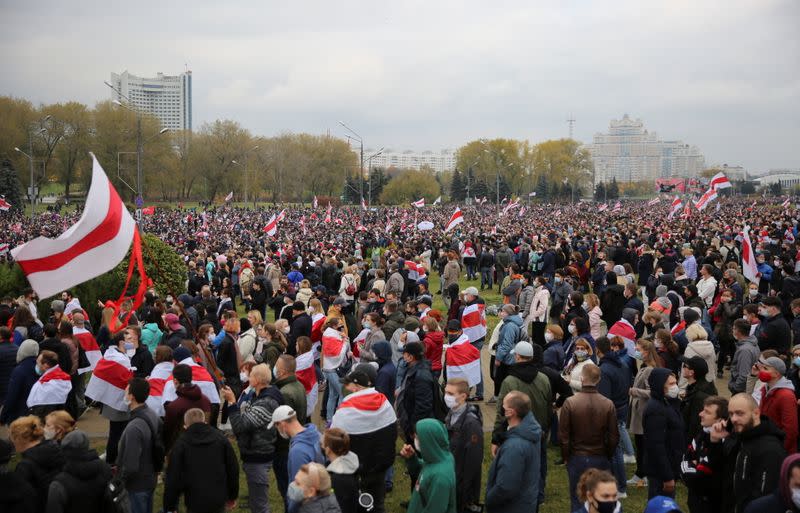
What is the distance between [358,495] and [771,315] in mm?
→ 6535

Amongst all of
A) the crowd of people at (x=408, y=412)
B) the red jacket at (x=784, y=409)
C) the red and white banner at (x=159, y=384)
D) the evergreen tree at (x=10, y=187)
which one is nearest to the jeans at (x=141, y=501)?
the crowd of people at (x=408, y=412)

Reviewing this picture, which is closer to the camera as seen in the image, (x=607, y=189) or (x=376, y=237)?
(x=376, y=237)

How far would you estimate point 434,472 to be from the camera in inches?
191

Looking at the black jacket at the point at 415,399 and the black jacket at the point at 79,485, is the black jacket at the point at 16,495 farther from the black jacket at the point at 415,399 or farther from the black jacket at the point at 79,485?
the black jacket at the point at 415,399

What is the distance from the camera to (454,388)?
565 centimetres

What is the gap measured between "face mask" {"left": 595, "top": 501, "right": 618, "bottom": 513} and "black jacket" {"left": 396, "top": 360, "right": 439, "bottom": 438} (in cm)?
295

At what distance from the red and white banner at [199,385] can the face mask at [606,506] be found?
13.5 feet

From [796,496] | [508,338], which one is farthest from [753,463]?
[508,338]

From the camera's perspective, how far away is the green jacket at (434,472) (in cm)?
482

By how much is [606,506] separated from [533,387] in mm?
2656

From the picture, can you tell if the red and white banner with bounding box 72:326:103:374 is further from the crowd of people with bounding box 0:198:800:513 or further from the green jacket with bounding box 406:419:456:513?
the green jacket with bounding box 406:419:456:513

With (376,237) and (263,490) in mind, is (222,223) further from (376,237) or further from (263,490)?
(263,490)

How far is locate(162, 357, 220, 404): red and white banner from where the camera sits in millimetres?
6839

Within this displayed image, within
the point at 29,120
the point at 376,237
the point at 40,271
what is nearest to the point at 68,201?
the point at 29,120
